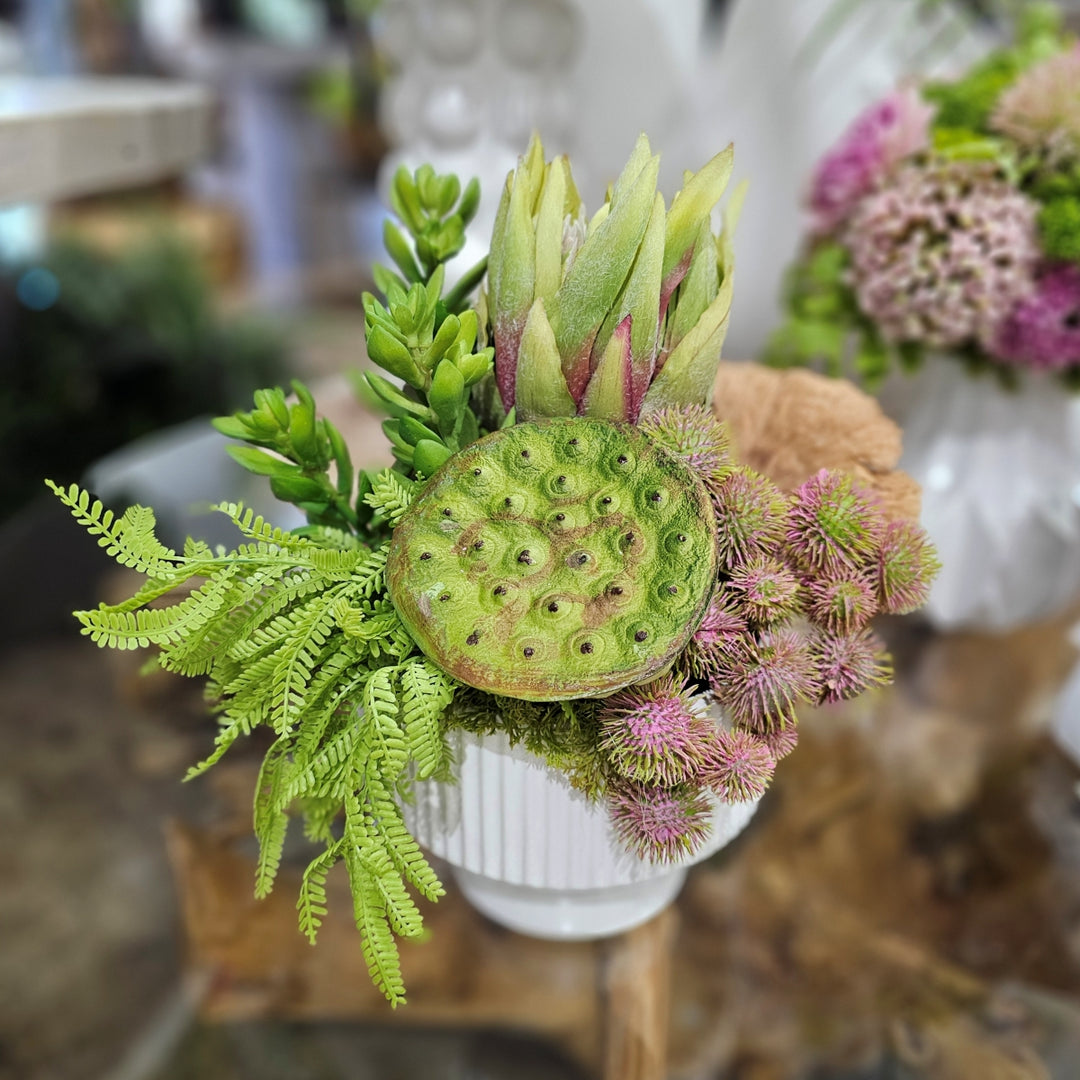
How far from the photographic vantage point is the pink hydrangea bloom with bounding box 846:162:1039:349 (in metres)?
0.43

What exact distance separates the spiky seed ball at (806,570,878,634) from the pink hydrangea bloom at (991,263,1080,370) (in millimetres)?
246

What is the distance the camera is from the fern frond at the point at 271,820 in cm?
28

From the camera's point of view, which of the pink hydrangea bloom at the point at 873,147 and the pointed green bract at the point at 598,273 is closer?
the pointed green bract at the point at 598,273

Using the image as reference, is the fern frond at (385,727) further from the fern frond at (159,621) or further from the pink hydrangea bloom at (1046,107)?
the pink hydrangea bloom at (1046,107)

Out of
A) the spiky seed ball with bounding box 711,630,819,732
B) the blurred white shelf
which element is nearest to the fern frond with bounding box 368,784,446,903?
the spiky seed ball with bounding box 711,630,819,732

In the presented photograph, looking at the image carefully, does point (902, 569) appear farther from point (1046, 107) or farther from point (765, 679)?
point (1046, 107)

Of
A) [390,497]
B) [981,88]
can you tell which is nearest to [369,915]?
[390,497]

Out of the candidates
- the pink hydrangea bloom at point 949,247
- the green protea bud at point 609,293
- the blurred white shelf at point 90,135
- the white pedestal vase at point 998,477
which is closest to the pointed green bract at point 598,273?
the green protea bud at point 609,293

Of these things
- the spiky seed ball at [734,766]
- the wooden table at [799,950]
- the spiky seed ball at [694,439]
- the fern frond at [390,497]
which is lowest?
the wooden table at [799,950]

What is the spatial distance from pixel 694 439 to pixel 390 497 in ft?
0.31

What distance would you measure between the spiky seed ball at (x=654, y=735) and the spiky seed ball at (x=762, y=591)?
0.03 metres

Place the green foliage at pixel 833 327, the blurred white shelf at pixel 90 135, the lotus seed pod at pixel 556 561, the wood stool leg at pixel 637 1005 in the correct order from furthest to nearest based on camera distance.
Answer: the blurred white shelf at pixel 90 135
the green foliage at pixel 833 327
the wood stool leg at pixel 637 1005
the lotus seed pod at pixel 556 561

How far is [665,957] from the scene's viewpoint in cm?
42

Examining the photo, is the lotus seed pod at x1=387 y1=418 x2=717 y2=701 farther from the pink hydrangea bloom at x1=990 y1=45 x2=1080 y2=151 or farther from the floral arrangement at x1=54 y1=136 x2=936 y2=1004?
the pink hydrangea bloom at x1=990 y1=45 x2=1080 y2=151
